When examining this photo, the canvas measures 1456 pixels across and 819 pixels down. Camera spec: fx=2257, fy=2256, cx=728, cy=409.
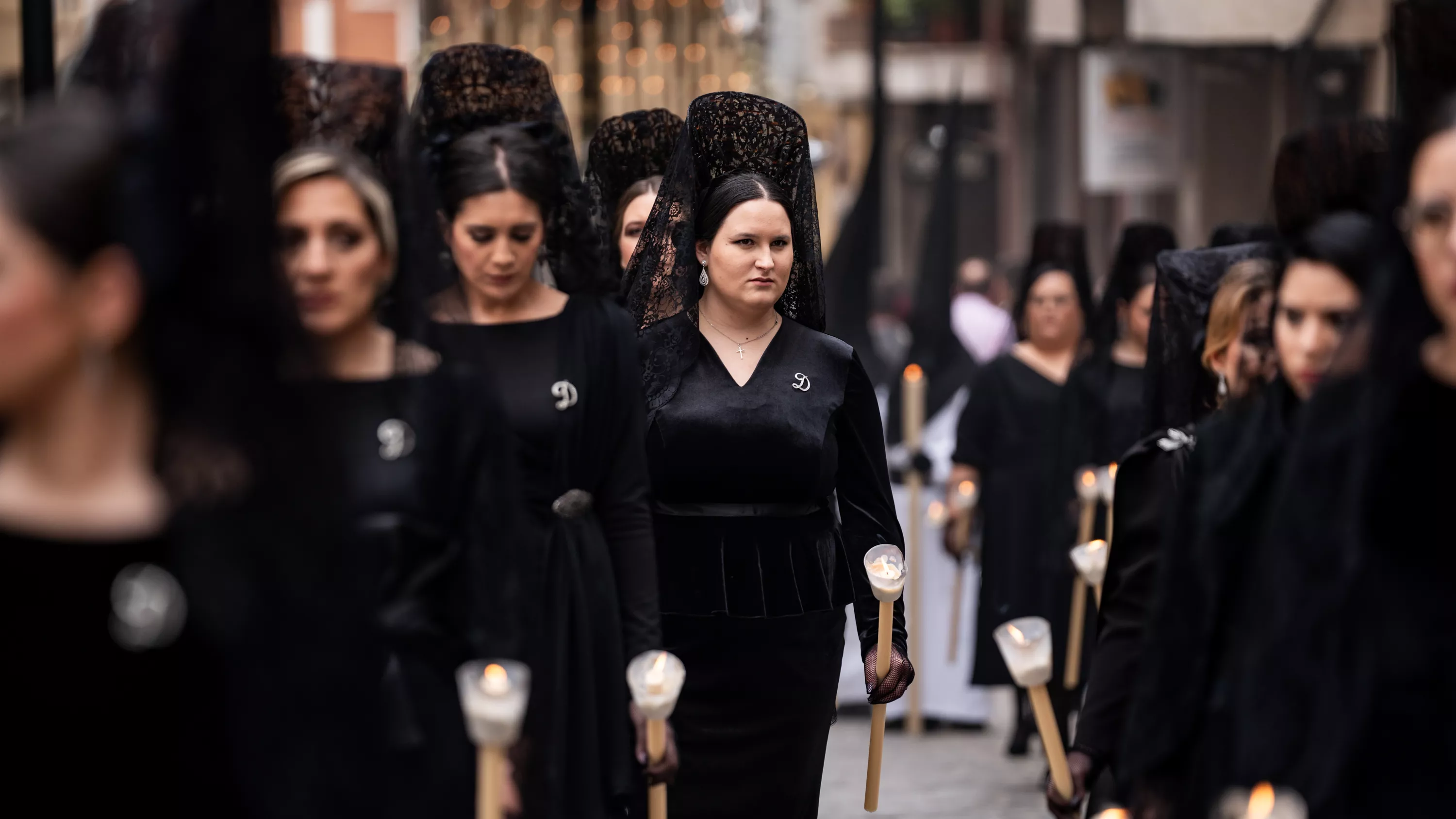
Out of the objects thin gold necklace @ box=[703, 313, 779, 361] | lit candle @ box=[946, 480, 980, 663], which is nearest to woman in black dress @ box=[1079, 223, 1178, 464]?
lit candle @ box=[946, 480, 980, 663]

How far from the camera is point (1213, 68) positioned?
1802 centimetres

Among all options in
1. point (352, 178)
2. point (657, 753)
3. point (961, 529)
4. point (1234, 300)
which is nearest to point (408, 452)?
point (352, 178)

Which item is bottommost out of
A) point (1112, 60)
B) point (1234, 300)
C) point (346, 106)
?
point (1234, 300)

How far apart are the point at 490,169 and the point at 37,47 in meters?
1.01

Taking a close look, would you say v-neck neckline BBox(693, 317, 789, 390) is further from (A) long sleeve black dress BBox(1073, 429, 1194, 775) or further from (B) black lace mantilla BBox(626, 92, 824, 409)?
(A) long sleeve black dress BBox(1073, 429, 1194, 775)

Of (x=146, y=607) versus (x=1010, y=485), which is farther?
(x=1010, y=485)

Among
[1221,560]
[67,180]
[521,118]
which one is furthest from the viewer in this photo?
[521,118]

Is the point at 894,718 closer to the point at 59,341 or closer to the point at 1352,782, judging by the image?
the point at 1352,782

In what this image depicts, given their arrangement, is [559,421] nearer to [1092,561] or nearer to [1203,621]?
[1092,561]

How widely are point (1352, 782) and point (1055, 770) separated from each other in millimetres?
Result: 1374

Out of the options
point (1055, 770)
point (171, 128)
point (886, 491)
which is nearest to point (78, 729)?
point (171, 128)

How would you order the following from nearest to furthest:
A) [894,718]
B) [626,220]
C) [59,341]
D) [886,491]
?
1. [59,341]
2. [886,491]
3. [626,220]
4. [894,718]

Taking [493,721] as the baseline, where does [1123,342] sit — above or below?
above

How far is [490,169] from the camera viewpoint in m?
4.93
